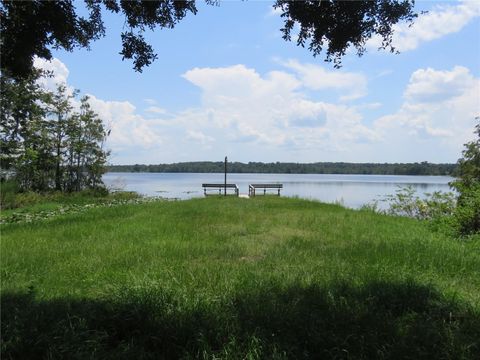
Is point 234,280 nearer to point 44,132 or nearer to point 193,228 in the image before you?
point 193,228

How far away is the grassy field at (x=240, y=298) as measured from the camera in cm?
370

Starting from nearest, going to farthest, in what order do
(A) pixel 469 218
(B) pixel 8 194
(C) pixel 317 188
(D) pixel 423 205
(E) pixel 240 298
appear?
1. (E) pixel 240 298
2. (A) pixel 469 218
3. (D) pixel 423 205
4. (B) pixel 8 194
5. (C) pixel 317 188

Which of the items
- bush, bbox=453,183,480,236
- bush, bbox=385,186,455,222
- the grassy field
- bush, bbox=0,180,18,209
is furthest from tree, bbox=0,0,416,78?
bush, bbox=0,180,18,209

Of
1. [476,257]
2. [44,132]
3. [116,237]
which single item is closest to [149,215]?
[116,237]

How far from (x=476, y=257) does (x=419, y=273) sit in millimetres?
1903

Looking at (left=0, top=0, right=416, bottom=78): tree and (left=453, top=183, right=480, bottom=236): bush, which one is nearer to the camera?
(left=0, top=0, right=416, bottom=78): tree

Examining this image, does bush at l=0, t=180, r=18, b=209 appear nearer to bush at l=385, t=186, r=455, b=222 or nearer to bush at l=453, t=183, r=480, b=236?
bush at l=385, t=186, r=455, b=222

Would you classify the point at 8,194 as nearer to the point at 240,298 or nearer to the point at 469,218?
the point at 240,298

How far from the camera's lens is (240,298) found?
474 cm

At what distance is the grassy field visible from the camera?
3.70 m

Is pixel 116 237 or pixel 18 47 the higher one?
pixel 18 47

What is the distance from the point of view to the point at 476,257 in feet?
23.8

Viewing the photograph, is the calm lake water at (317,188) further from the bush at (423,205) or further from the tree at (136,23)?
the tree at (136,23)

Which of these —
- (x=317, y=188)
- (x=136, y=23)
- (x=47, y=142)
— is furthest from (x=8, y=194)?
(x=317, y=188)
